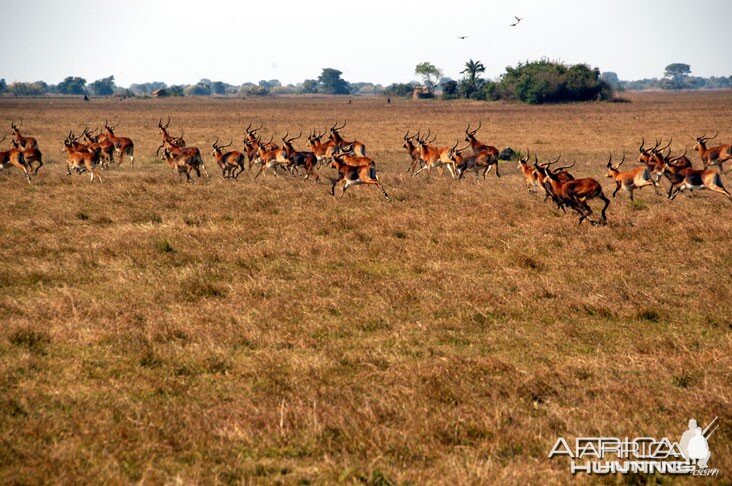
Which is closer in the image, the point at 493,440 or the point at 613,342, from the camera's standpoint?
the point at 493,440

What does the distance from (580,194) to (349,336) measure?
27.2ft

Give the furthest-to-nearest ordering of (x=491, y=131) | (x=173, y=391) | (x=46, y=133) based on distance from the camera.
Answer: (x=491, y=131) < (x=46, y=133) < (x=173, y=391)

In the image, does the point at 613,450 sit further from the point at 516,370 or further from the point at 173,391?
→ the point at 173,391

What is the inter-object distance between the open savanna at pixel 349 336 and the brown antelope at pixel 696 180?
41 centimetres

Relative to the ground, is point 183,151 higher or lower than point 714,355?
higher

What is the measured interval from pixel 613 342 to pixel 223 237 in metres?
7.90

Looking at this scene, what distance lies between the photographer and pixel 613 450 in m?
5.97

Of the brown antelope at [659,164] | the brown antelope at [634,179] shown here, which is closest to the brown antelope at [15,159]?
the brown antelope at [634,179]

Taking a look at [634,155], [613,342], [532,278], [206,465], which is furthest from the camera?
[634,155]

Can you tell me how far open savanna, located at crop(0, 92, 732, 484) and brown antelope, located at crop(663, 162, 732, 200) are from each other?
415mm

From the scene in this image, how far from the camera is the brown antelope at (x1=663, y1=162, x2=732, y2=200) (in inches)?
698

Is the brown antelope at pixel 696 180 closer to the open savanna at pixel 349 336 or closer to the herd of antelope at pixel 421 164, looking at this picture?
the herd of antelope at pixel 421 164

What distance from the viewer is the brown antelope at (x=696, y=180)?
17.7 m

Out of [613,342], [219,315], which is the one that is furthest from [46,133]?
[613,342]
